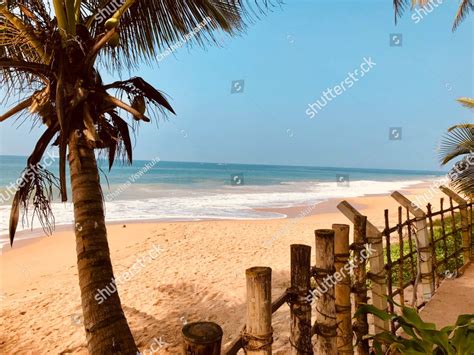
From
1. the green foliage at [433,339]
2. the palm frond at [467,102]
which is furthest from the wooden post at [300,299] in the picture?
the palm frond at [467,102]

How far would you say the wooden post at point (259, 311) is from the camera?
1.58m

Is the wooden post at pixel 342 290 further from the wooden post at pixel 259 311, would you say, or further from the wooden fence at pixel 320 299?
the wooden post at pixel 259 311

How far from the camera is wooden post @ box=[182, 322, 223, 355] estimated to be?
1.29m

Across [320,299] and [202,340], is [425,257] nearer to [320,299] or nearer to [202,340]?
[320,299]

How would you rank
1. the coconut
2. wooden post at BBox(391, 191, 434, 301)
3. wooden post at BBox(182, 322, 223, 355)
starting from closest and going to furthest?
wooden post at BBox(182, 322, 223, 355) < the coconut < wooden post at BBox(391, 191, 434, 301)

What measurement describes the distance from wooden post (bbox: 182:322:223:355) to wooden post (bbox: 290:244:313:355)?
0.62 meters

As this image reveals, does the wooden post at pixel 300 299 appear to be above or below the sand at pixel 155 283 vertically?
above

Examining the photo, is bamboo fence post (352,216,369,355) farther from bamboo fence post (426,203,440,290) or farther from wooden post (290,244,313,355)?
bamboo fence post (426,203,440,290)

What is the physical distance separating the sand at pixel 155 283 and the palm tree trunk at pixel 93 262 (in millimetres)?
1792

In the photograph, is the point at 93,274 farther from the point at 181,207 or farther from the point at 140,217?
the point at 181,207

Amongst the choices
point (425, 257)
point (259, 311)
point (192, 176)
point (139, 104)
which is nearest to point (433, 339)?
point (259, 311)

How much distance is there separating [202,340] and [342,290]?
1462 millimetres

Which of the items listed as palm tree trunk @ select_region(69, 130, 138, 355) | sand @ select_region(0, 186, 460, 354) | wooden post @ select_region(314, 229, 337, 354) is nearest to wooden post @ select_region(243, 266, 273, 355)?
wooden post @ select_region(314, 229, 337, 354)

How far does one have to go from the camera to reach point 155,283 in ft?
23.2
